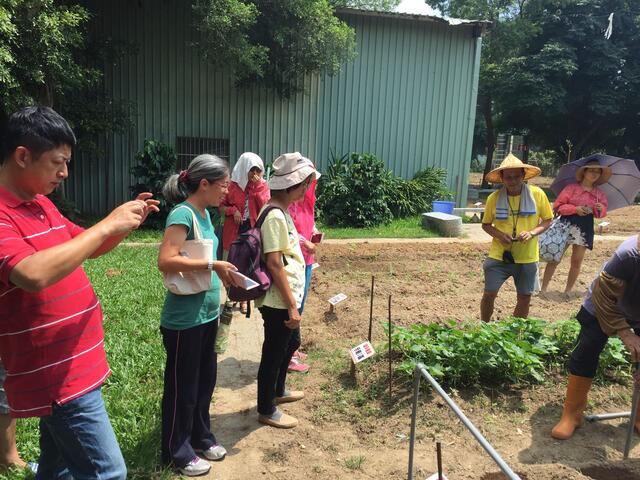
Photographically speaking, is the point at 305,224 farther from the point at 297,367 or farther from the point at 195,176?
the point at 195,176

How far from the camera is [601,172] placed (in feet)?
19.3

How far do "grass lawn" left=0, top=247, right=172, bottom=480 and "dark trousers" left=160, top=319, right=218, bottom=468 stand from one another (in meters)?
0.15

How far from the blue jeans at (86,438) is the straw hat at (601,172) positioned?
18.6 ft

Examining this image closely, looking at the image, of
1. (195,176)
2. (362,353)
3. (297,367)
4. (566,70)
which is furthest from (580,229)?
(566,70)

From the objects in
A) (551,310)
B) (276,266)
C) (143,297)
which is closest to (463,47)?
(551,310)

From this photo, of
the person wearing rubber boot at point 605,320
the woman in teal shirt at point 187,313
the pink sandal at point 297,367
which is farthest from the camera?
the pink sandal at point 297,367

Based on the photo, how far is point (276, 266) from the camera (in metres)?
2.96

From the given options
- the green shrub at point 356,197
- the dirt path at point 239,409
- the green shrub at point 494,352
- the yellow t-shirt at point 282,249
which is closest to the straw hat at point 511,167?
the green shrub at point 494,352

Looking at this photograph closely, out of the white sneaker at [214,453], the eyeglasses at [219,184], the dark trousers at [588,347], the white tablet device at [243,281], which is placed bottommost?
the white sneaker at [214,453]

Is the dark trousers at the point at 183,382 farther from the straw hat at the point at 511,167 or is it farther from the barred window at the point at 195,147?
the barred window at the point at 195,147

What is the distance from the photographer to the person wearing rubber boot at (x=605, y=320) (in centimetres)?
286

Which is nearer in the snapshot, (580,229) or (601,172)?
(601,172)

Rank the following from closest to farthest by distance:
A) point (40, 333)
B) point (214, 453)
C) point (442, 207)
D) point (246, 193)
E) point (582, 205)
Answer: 1. point (40, 333)
2. point (214, 453)
3. point (246, 193)
4. point (582, 205)
5. point (442, 207)

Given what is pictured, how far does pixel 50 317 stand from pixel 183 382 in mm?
1027
